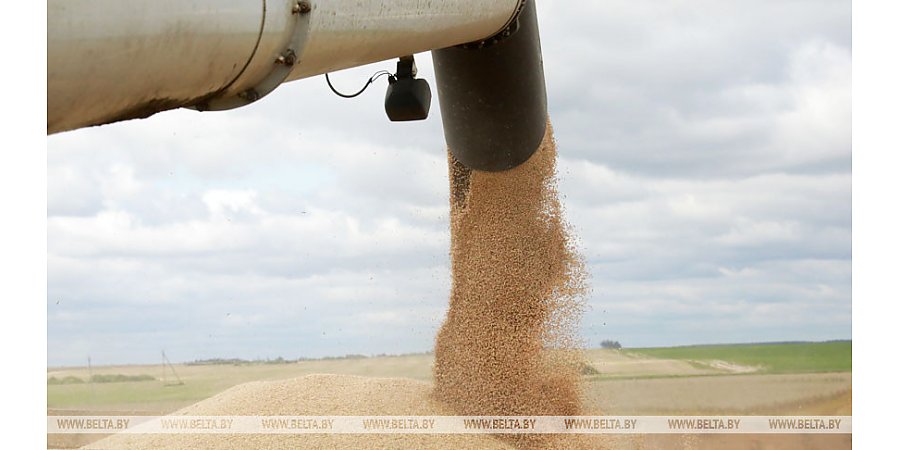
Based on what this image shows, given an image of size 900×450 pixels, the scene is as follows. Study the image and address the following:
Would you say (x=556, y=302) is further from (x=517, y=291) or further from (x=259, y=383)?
(x=259, y=383)

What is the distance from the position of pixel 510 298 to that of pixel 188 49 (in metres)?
4.78

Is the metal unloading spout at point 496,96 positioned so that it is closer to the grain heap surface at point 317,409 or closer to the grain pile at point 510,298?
the grain pile at point 510,298

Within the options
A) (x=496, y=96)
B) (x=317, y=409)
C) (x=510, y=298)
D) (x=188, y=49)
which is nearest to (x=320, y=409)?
(x=317, y=409)

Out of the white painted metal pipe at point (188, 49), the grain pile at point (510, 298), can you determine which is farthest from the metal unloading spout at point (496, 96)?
the white painted metal pipe at point (188, 49)

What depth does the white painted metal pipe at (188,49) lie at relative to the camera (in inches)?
91.2

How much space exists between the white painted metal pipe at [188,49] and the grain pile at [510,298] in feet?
11.4

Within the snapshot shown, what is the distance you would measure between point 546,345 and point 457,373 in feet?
2.35

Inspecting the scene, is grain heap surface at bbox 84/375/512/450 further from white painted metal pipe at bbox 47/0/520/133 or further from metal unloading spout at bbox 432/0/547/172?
white painted metal pipe at bbox 47/0/520/133

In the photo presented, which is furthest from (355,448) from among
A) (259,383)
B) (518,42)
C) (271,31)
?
(271,31)

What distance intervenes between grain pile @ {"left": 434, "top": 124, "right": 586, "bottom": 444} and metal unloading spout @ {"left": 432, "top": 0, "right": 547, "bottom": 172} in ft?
0.90

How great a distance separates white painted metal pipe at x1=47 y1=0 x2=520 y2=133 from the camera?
2.32 metres

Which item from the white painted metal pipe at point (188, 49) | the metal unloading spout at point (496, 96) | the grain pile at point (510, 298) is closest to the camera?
the white painted metal pipe at point (188, 49)

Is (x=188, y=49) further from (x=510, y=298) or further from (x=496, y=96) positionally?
(x=510, y=298)

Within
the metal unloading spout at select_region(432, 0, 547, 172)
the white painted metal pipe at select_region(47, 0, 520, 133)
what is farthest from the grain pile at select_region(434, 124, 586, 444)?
the white painted metal pipe at select_region(47, 0, 520, 133)
